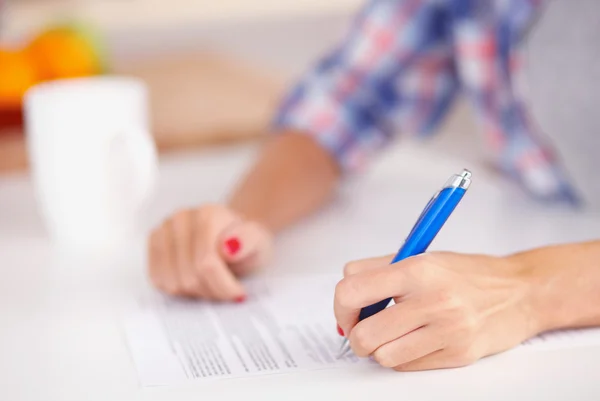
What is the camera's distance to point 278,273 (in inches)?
A: 32.4

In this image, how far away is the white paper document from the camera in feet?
2.01

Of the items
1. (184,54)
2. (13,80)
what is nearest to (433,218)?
(13,80)

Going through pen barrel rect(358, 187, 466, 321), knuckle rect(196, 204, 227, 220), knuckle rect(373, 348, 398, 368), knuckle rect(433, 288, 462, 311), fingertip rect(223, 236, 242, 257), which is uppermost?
pen barrel rect(358, 187, 466, 321)

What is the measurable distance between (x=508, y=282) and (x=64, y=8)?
180 centimetres

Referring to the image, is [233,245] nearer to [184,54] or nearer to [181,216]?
[181,216]

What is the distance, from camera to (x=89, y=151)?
0.90m

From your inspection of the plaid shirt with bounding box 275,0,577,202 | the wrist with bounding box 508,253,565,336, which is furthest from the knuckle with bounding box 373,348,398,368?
the plaid shirt with bounding box 275,0,577,202

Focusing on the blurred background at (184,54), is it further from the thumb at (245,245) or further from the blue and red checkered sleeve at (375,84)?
the thumb at (245,245)

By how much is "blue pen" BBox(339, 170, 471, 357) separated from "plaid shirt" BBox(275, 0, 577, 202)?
45 cm

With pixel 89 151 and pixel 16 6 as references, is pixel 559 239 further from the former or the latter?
pixel 16 6

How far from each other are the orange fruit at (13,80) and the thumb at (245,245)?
2.12ft

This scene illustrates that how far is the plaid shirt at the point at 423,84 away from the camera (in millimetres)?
1029

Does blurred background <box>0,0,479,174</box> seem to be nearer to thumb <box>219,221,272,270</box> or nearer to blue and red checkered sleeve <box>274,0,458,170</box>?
blue and red checkered sleeve <box>274,0,458,170</box>

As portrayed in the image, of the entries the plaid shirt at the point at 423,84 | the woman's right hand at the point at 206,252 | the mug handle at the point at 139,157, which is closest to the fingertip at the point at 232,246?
the woman's right hand at the point at 206,252
